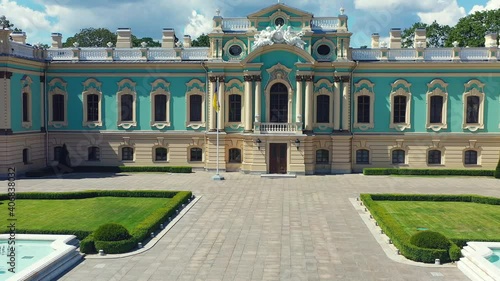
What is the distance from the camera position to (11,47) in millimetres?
41312

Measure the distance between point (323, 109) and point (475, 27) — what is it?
1215 inches

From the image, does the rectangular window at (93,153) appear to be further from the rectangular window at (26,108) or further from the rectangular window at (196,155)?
the rectangular window at (196,155)

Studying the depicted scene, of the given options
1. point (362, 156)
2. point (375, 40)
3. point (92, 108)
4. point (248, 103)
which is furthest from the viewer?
point (375, 40)

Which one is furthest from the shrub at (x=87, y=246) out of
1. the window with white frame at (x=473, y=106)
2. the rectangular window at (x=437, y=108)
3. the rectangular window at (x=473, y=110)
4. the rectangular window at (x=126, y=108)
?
the rectangular window at (x=473, y=110)

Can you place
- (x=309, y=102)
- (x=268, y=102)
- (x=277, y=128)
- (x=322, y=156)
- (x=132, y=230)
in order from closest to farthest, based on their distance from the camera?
1. (x=132, y=230)
2. (x=277, y=128)
3. (x=309, y=102)
4. (x=268, y=102)
5. (x=322, y=156)

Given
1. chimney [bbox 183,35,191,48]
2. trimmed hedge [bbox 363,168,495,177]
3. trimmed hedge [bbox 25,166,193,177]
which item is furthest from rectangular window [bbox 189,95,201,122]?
trimmed hedge [bbox 363,168,495,177]

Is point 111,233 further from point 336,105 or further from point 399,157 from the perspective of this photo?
point 399,157

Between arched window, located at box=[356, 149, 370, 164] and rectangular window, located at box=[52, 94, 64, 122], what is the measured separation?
969 inches

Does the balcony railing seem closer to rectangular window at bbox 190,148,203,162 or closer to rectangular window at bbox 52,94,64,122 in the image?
rectangular window at bbox 190,148,203,162

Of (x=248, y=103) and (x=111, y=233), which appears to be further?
(x=248, y=103)

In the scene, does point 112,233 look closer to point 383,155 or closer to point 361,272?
point 361,272

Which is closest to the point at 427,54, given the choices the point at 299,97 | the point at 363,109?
the point at 363,109

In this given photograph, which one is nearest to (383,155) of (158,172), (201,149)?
(201,149)

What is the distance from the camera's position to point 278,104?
44406 millimetres
